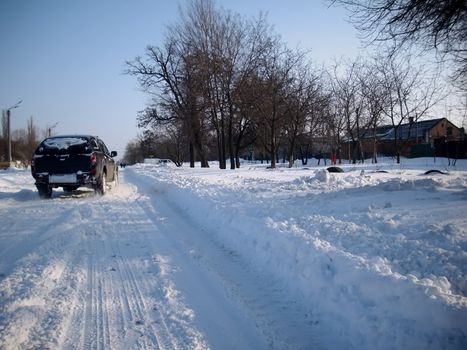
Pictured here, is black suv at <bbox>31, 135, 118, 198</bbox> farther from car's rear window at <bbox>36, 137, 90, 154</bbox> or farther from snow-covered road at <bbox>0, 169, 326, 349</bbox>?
snow-covered road at <bbox>0, 169, 326, 349</bbox>

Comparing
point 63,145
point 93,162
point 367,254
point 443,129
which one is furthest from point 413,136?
point 367,254

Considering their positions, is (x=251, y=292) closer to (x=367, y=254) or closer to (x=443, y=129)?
(x=367, y=254)

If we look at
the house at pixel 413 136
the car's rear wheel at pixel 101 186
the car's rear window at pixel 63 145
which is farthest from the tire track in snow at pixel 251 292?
the house at pixel 413 136

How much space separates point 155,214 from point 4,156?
62.7m

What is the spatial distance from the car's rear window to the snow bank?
15.3ft

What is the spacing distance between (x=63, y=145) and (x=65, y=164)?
0.67m

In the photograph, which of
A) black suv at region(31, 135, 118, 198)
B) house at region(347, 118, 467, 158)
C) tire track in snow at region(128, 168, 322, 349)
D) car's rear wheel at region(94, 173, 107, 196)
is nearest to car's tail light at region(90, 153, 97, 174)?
black suv at region(31, 135, 118, 198)

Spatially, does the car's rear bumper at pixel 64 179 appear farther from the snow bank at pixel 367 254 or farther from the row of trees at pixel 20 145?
the row of trees at pixel 20 145

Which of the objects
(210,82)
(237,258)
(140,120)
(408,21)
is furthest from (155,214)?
(140,120)

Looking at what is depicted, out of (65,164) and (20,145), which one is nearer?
(65,164)

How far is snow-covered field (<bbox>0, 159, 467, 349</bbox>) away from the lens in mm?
2973

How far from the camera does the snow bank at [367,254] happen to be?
283 cm

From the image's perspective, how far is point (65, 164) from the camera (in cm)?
1028

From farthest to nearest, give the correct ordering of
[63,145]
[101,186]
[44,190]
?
[101,186] < [44,190] < [63,145]
